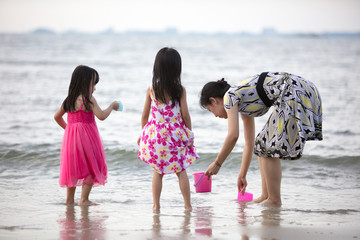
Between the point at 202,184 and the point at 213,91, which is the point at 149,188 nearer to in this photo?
the point at 202,184

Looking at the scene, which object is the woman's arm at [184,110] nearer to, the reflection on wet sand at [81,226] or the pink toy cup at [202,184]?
the pink toy cup at [202,184]

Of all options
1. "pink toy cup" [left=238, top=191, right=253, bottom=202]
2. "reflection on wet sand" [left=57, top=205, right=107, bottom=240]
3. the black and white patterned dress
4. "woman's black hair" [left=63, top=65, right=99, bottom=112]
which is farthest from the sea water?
"woman's black hair" [left=63, top=65, right=99, bottom=112]

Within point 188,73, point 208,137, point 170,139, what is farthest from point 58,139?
point 188,73

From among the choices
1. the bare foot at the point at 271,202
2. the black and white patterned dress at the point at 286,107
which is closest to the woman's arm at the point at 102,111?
the black and white patterned dress at the point at 286,107

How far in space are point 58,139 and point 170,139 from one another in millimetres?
4576

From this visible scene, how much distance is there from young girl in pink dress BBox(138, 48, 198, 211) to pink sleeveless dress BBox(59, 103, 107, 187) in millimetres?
563

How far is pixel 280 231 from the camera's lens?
3.38 meters

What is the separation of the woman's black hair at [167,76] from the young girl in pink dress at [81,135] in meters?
0.56

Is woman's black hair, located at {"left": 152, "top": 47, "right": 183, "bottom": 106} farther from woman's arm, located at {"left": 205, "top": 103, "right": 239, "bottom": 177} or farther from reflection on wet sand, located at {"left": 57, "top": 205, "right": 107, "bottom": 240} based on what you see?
reflection on wet sand, located at {"left": 57, "top": 205, "right": 107, "bottom": 240}

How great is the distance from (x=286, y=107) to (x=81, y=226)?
72.8 inches

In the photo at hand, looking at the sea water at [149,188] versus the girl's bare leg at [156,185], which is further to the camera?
the girl's bare leg at [156,185]

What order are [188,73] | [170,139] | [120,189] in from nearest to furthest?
[170,139], [120,189], [188,73]

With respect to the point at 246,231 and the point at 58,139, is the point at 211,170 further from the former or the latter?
the point at 58,139

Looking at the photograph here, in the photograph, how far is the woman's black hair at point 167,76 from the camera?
3.90 meters
